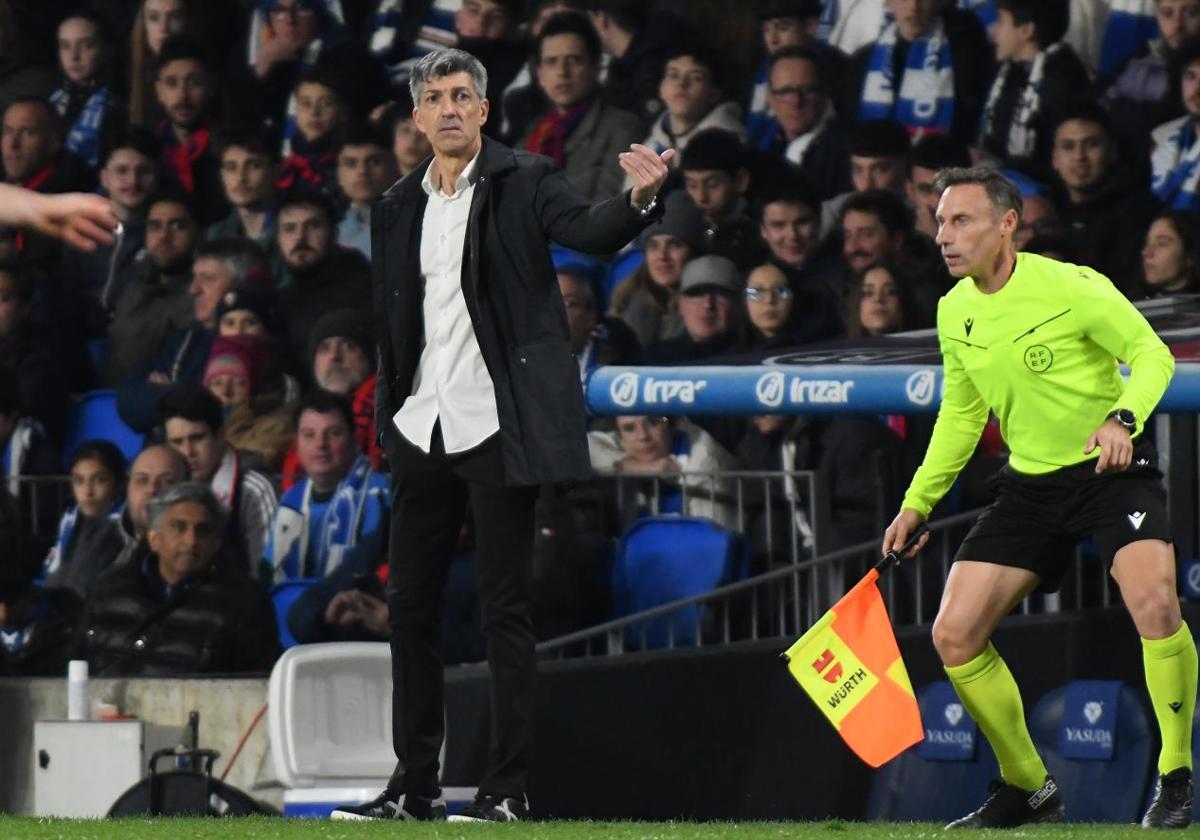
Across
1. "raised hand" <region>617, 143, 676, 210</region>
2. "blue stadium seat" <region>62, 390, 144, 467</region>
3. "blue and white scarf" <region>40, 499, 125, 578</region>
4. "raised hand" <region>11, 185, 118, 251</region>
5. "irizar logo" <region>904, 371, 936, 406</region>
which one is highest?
"raised hand" <region>617, 143, 676, 210</region>

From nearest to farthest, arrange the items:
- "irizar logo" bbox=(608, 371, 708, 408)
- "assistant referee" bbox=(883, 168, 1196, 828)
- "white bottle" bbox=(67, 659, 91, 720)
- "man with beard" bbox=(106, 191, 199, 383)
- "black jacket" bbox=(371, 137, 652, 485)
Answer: "assistant referee" bbox=(883, 168, 1196, 828) < "black jacket" bbox=(371, 137, 652, 485) < "irizar logo" bbox=(608, 371, 708, 408) < "white bottle" bbox=(67, 659, 91, 720) < "man with beard" bbox=(106, 191, 199, 383)

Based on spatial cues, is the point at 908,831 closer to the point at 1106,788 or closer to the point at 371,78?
the point at 1106,788

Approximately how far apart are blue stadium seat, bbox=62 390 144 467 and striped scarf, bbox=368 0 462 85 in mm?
2013

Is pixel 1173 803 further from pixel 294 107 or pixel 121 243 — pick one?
pixel 121 243

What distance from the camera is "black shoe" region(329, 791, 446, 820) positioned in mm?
5750

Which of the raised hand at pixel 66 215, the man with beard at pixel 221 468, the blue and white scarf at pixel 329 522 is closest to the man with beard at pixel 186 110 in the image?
the man with beard at pixel 221 468

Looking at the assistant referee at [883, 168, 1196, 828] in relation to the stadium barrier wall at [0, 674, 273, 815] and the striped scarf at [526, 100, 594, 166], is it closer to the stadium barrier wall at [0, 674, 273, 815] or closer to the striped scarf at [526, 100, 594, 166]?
the stadium barrier wall at [0, 674, 273, 815]

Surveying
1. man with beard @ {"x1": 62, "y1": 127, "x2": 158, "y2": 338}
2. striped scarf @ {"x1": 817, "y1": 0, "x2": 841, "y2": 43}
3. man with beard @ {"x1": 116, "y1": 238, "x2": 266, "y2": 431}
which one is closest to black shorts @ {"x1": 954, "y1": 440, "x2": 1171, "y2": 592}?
striped scarf @ {"x1": 817, "y1": 0, "x2": 841, "y2": 43}

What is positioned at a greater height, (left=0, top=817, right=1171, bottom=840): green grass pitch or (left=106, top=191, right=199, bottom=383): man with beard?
(left=106, top=191, right=199, bottom=383): man with beard

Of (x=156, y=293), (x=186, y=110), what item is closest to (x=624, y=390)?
(x=156, y=293)

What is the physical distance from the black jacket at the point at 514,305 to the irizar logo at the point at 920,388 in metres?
1.84

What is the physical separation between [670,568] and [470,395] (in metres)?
3.10

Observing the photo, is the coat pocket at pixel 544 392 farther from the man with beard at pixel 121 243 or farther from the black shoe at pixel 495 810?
the man with beard at pixel 121 243

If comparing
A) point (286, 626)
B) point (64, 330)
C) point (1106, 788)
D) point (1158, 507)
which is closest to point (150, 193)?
point (64, 330)
